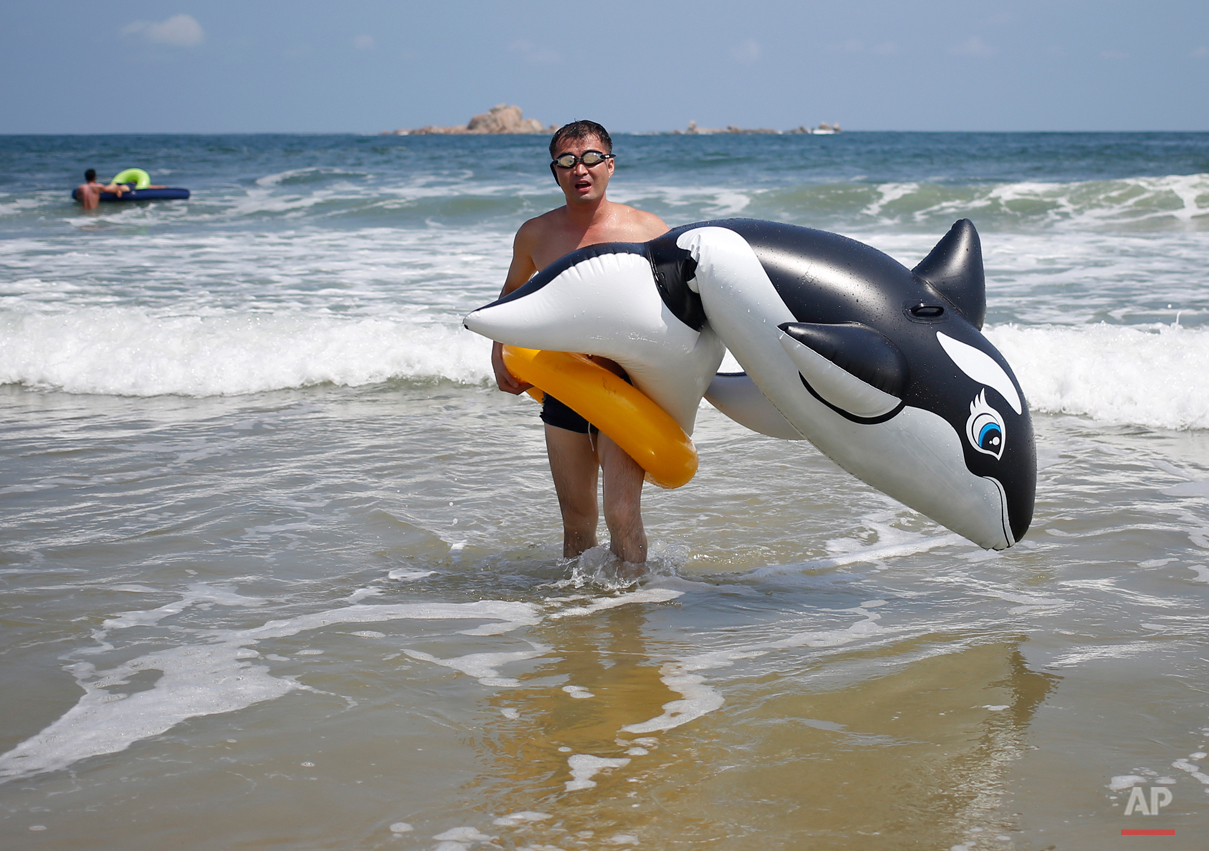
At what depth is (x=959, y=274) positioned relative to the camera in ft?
10.6

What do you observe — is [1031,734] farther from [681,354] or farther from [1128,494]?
[1128,494]

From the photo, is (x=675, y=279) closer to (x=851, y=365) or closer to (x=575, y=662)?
(x=851, y=365)

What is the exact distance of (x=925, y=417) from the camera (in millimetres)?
3104

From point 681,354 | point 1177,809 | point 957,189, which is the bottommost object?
point 1177,809

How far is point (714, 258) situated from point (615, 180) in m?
19.0

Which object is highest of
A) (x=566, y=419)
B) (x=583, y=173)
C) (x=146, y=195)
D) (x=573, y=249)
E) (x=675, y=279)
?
(x=146, y=195)

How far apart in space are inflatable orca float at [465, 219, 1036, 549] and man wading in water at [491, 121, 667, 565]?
0.33 meters

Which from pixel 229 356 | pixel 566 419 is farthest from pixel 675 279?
pixel 229 356

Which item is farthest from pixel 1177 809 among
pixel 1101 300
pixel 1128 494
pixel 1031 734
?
pixel 1101 300

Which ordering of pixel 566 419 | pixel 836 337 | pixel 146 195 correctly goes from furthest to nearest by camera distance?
pixel 146 195
pixel 566 419
pixel 836 337

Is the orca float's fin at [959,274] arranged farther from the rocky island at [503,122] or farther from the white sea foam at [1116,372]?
the rocky island at [503,122]

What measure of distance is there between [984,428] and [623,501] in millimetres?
1216

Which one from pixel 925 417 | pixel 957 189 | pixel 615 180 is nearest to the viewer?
pixel 925 417

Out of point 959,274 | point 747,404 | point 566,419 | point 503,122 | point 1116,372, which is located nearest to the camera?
point 959,274
